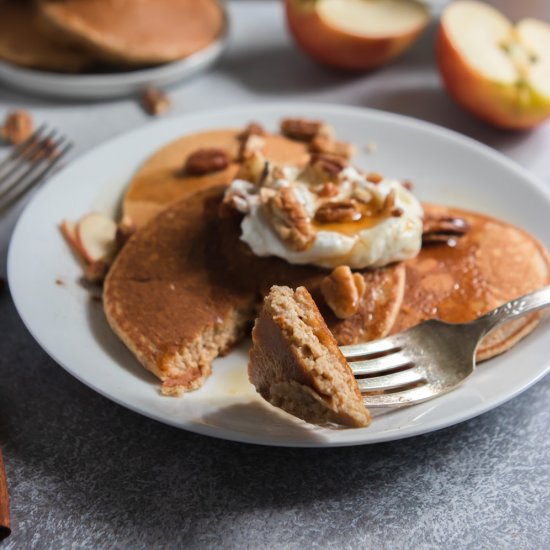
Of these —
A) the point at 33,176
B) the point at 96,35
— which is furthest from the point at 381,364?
the point at 96,35

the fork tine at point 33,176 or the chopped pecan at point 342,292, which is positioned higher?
the fork tine at point 33,176

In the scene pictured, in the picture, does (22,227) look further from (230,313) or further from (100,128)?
(100,128)

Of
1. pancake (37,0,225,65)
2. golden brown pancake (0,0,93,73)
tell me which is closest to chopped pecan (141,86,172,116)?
→ pancake (37,0,225,65)

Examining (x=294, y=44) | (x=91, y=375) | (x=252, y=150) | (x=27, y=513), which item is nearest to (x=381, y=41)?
(x=294, y=44)

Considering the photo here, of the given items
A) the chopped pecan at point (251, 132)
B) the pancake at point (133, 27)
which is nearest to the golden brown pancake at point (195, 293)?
the chopped pecan at point (251, 132)

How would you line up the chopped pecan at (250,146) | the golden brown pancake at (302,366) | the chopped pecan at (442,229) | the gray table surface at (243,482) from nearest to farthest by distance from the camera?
the golden brown pancake at (302,366) < the gray table surface at (243,482) < the chopped pecan at (442,229) < the chopped pecan at (250,146)

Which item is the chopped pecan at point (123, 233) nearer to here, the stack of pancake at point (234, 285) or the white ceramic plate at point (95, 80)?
the stack of pancake at point (234, 285)
